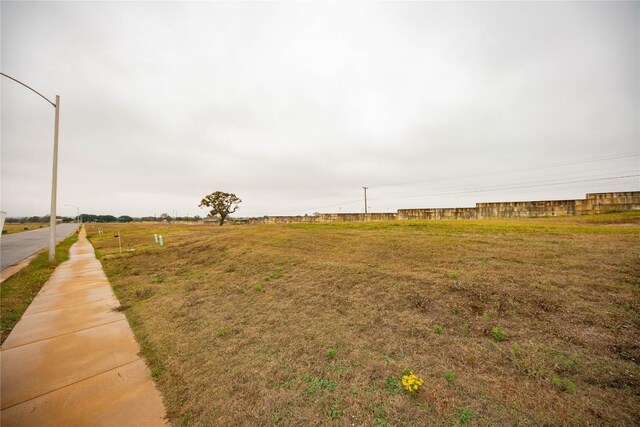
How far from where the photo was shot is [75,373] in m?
3.50

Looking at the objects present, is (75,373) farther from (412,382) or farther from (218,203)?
(218,203)

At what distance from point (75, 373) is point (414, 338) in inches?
202

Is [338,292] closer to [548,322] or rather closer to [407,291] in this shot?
[407,291]

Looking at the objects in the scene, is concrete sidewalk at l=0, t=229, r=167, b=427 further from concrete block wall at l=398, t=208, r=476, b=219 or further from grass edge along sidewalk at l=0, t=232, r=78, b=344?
concrete block wall at l=398, t=208, r=476, b=219

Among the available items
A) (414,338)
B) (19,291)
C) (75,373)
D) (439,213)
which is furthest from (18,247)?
(439,213)

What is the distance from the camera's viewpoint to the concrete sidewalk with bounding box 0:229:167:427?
2769 millimetres

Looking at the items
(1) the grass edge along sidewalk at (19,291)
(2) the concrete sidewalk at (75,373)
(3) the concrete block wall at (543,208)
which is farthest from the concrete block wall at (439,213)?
(1) the grass edge along sidewalk at (19,291)

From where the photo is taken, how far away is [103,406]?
2.88m

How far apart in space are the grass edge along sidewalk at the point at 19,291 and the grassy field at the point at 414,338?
1.97m

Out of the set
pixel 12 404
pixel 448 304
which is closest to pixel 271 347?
pixel 12 404

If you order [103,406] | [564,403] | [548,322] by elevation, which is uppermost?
[548,322]

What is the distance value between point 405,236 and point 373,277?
493 cm

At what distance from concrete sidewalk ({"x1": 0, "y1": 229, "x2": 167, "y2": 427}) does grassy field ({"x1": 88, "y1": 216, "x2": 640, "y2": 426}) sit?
0.97 feet

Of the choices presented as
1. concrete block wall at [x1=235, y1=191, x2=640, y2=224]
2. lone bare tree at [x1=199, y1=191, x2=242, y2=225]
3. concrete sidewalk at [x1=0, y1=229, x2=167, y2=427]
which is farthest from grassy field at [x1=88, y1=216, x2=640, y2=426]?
lone bare tree at [x1=199, y1=191, x2=242, y2=225]
